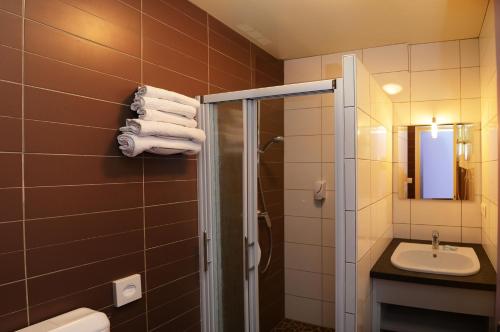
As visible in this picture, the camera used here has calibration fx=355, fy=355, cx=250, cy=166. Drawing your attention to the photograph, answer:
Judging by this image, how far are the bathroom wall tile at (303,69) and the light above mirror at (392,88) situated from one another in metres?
0.53

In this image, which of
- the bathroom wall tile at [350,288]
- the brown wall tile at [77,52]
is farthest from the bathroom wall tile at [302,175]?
the brown wall tile at [77,52]

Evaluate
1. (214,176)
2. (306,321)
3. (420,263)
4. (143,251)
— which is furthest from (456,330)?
(143,251)

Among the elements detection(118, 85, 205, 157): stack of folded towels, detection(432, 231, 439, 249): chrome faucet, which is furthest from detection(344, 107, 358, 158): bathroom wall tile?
detection(432, 231, 439, 249): chrome faucet

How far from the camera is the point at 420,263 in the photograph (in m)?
2.34

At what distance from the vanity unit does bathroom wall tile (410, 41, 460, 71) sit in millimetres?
1312

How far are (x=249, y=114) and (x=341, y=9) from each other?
2.70 feet

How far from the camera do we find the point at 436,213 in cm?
256

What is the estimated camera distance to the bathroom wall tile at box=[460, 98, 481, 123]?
245 cm

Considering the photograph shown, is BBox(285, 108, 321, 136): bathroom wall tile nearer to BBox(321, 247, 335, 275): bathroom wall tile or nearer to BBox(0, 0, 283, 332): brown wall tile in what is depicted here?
BBox(0, 0, 283, 332): brown wall tile

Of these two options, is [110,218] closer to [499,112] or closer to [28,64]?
[28,64]

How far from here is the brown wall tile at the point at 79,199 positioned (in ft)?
3.93

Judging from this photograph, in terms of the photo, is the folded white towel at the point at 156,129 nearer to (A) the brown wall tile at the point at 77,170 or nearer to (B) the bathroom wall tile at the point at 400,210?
(A) the brown wall tile at the point at 77,170

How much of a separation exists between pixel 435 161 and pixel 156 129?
203 cm

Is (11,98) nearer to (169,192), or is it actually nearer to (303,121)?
(169,192)
